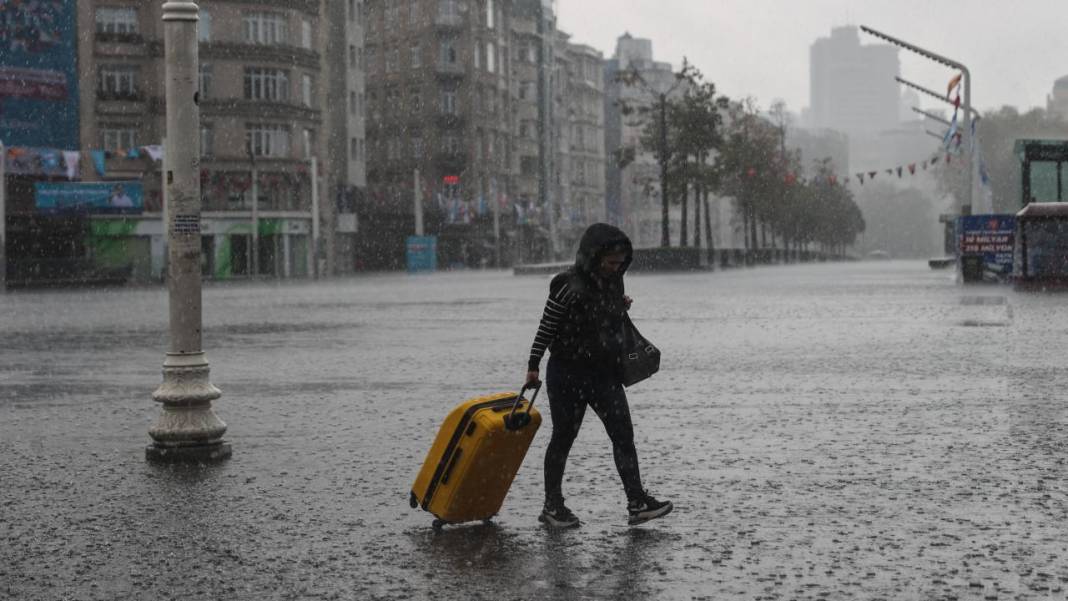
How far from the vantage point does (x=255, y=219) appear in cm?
7488

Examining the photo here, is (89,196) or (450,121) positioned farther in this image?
(450,121)

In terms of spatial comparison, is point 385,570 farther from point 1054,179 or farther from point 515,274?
point 515,274

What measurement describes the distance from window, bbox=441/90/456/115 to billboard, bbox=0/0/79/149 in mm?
35674

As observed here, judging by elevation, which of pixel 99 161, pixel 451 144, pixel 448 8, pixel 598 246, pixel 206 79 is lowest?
pixel 598 246

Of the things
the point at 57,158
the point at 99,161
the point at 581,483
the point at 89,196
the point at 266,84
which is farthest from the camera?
the point at 266,84

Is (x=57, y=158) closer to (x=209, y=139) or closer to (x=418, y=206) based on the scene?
(x=209, y=139)

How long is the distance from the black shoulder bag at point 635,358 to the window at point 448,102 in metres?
96.9

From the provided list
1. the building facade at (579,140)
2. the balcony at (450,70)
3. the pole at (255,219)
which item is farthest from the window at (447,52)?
the pole at (255,219)

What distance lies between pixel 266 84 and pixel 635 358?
73.2 m

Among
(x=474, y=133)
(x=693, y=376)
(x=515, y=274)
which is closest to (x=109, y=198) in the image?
(x=515, y=274)

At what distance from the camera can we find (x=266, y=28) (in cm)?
7919

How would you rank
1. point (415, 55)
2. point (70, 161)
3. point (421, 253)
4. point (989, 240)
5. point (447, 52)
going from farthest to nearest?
point (415, 55) < point (447, 52) < point (421, 253) < point (70, 161) < point (989, 240)

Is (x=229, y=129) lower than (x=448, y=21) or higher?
lower

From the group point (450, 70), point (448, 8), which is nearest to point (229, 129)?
point (450, 70)
